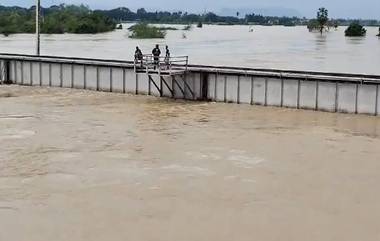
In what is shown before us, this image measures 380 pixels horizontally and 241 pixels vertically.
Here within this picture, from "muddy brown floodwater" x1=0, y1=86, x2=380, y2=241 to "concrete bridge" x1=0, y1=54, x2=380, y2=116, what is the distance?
1.01 meters

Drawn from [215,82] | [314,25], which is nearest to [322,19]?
[314,25]

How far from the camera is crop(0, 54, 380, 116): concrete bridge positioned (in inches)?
1361

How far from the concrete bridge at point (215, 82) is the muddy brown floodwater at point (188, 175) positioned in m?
1.01

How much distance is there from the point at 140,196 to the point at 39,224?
11.7ft

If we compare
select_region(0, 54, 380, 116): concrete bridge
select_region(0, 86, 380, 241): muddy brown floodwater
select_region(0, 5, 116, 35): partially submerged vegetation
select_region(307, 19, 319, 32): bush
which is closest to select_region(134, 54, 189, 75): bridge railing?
select_region(0, 54, 380, 116): concrete bridge

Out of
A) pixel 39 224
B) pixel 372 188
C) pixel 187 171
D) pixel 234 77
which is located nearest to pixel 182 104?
pixel 234 77

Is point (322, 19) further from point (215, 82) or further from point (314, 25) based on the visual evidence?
point (215, 82)

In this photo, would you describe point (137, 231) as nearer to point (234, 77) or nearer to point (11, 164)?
point (11, 164)

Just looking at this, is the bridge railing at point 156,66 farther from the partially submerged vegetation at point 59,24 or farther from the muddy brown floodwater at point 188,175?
the partially submerged vegetation at point 59,24

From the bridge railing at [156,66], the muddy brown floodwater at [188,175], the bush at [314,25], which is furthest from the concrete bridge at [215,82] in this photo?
the bush at [314,25]

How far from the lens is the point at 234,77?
127 ft

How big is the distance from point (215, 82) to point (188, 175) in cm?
1797

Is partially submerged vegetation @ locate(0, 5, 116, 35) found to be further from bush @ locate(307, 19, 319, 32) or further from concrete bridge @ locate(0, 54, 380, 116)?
concrete bridge @ locate(0, 54, 380, 116)

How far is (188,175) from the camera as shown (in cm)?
2214
